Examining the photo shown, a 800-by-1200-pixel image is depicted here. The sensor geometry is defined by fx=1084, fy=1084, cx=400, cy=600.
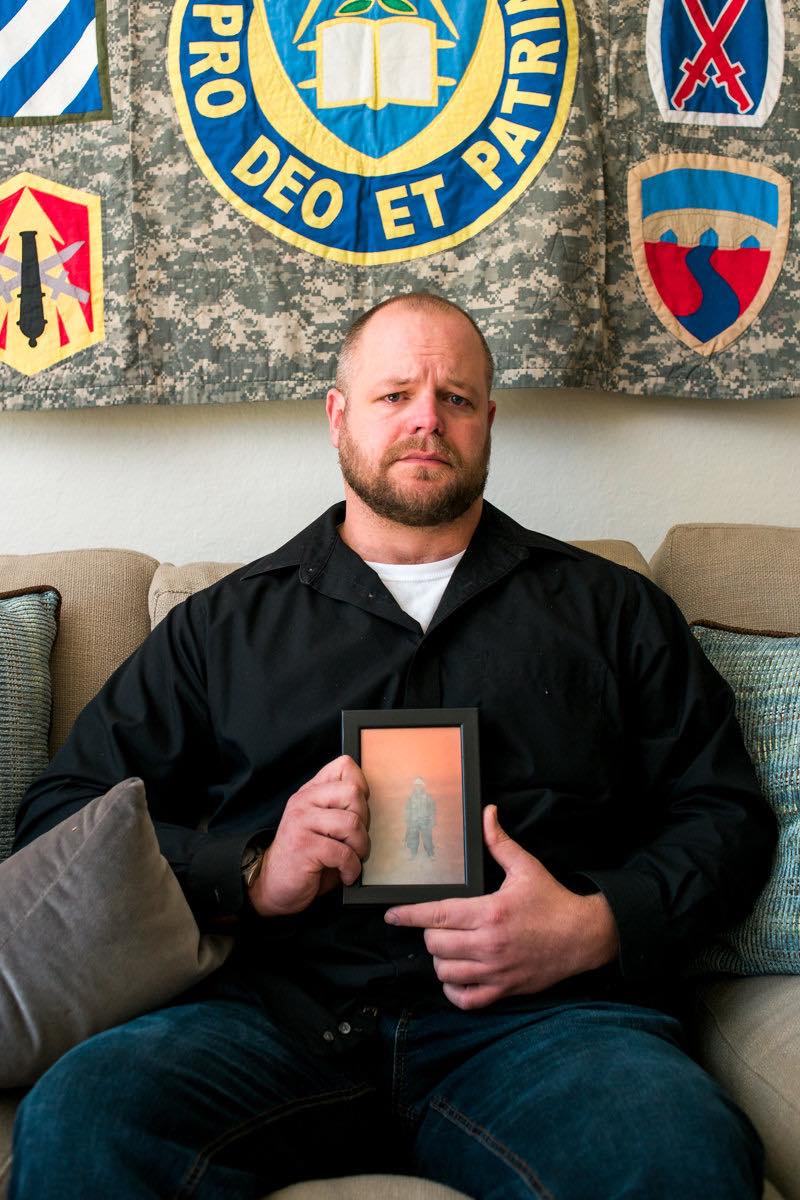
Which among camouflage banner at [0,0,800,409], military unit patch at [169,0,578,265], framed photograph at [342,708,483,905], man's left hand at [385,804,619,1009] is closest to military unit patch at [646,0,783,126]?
camouflage banner at [0,0,800,409]

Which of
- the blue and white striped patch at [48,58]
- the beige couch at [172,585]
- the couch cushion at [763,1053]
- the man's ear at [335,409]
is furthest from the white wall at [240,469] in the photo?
the couch cushion at [763,1053]

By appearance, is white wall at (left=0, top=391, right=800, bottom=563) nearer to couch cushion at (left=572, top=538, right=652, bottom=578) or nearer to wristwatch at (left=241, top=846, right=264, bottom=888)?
couch cushion at (left=572, top=538, right=652, bottom=578)

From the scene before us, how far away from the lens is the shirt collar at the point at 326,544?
4.45 ft

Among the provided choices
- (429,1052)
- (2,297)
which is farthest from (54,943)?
(2,297)

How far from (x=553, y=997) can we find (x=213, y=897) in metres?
0.37

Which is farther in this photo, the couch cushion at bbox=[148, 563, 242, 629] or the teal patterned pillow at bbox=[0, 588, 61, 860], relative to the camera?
the couch cushion at bbox=[148, 563, 242, 629]

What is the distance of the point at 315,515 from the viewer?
6.11ft

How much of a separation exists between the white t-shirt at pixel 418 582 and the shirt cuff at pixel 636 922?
1.27ft

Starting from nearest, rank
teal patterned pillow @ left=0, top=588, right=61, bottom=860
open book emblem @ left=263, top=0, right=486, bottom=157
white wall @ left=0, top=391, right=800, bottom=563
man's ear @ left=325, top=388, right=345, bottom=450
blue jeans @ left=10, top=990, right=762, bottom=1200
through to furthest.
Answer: blue jeans @ left=10, top=990, right=762, bottom=1200, teal patterned pillow @ left=0, top=588, right=61, bottom=860, man's ear @ left=325, top=388, right=345, bottom=450, open book emblem @ left=263, top=0, right=486, bottom=157, white wall @ left=0, top=391, right=800, bottom=563

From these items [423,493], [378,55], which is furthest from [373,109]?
[423,493]

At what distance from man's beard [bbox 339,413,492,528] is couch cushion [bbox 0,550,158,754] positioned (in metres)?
0.40

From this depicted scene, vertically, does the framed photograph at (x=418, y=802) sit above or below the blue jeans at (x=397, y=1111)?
above

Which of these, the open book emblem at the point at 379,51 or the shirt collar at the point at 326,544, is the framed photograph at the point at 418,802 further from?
the open book emblem at the point at 379,51

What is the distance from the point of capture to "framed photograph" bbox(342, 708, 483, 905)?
110 centimetres
